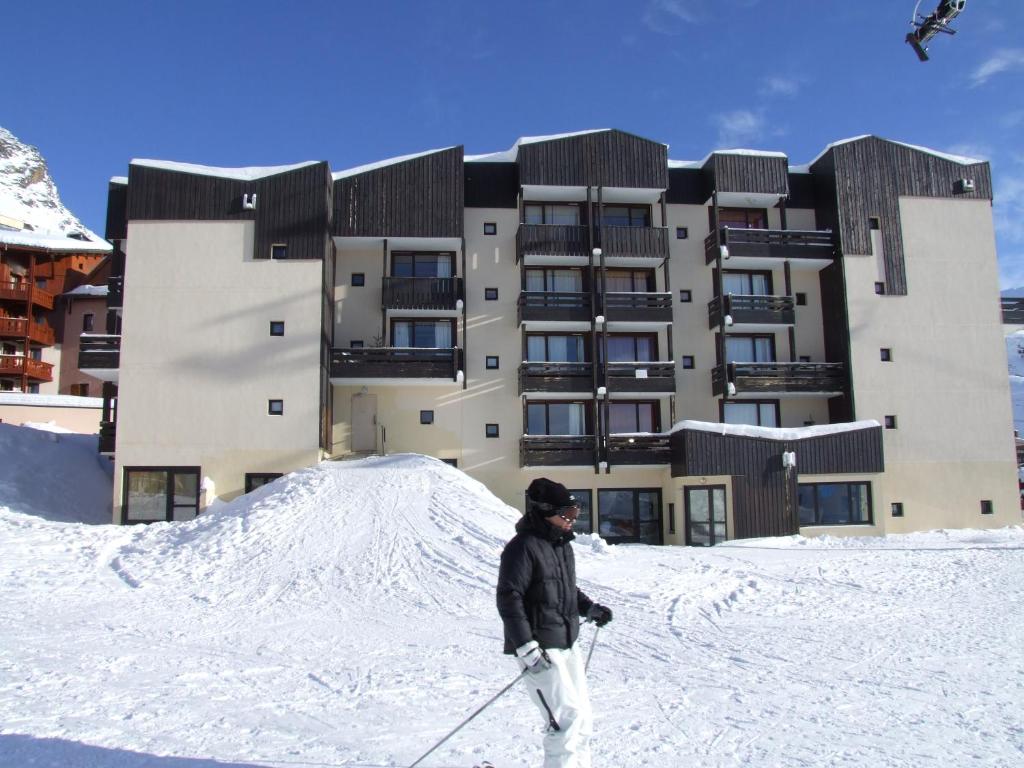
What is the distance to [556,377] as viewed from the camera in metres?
26.8

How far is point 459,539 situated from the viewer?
51.4 feet

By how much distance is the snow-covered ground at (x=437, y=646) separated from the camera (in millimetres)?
6078

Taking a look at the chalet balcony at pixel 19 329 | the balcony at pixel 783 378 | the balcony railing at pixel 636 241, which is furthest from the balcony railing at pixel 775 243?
the chalet balcony at pixel 19 329

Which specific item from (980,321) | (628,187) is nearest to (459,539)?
(628,187)

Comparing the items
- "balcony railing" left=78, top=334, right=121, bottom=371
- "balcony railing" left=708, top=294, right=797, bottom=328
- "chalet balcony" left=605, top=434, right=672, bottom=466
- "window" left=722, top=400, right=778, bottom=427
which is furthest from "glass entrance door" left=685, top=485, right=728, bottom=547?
"balcony railing" left=78, top=334, right=121, bottom=371

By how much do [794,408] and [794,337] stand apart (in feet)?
8.04

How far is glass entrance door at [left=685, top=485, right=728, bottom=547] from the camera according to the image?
80.5 feet

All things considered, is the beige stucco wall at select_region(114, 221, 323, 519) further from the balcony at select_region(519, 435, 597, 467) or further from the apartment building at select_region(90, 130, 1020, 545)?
the balcony at select_region(519, 435, 597, 467)

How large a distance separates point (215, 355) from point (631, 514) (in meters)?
13.9

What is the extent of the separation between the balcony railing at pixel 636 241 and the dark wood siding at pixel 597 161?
1.51 metres

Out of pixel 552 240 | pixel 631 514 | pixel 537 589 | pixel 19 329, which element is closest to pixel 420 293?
pixel 552 240

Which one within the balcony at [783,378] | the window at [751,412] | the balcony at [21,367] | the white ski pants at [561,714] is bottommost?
the white ski pants at [561,714]

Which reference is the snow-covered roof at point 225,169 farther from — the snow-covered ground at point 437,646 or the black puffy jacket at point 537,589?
the black puffy jacket at point 537,589

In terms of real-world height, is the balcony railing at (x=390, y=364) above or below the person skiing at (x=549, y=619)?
above
